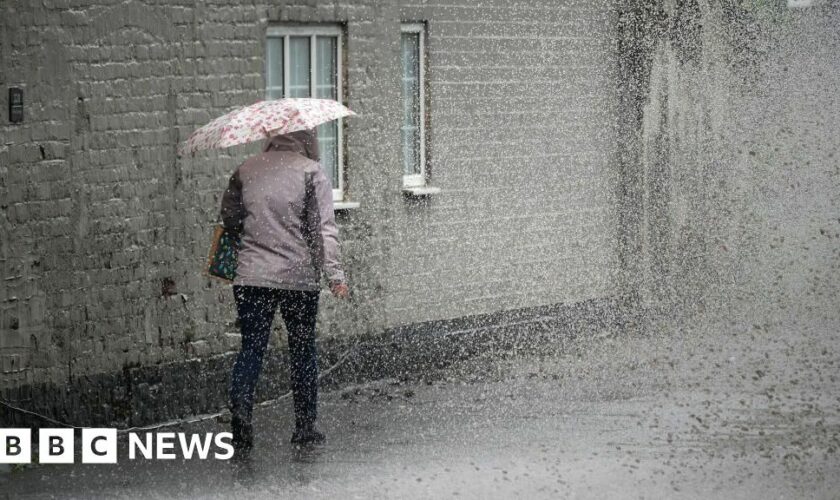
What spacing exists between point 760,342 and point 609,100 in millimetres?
4370

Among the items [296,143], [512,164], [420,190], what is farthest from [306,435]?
[512,164]

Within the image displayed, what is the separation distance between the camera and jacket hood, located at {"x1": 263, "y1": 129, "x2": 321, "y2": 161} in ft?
36.5

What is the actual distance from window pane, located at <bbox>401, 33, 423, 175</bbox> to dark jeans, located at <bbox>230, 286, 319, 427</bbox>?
Result: 5.90 metres

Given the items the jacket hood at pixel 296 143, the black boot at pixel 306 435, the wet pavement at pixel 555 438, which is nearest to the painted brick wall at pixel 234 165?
the wet pavement at pixel 555 438

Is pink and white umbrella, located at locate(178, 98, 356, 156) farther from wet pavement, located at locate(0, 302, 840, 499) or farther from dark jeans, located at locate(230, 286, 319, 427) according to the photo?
wet pavement, located at locate(0, 302, 840, 499)

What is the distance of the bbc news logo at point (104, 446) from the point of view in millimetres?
10805

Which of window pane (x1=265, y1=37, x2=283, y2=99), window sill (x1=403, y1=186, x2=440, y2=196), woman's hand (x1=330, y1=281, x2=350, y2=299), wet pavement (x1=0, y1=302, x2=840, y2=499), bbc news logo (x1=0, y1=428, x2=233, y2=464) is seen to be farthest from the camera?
window sill (x1=403, y1=186, x2=440, y2=196)

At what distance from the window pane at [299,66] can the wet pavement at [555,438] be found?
2.54 metres

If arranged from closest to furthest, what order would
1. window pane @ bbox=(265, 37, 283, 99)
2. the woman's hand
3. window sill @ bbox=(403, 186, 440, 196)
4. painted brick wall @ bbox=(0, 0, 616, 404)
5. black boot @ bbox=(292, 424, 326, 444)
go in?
the woman's hand < black boot @ bbox=(292, 424, 326, 444) < painted brick wall @ bbox=(0, 0, 616, 404) < window pane @ bbox=(265, 37, 283, 99) < window sill @ bbox=(403, 186, 440, 196)

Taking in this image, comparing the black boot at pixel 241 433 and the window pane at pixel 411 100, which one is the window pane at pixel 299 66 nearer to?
the window pane at pixel 411 100

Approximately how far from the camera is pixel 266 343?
1095 cm

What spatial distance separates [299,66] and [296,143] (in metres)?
4.11

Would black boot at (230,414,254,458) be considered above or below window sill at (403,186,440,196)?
below

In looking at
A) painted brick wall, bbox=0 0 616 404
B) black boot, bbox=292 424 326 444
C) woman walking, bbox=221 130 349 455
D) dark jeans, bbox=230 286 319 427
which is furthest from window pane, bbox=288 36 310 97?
black boot, bbox=292 424 326 444
